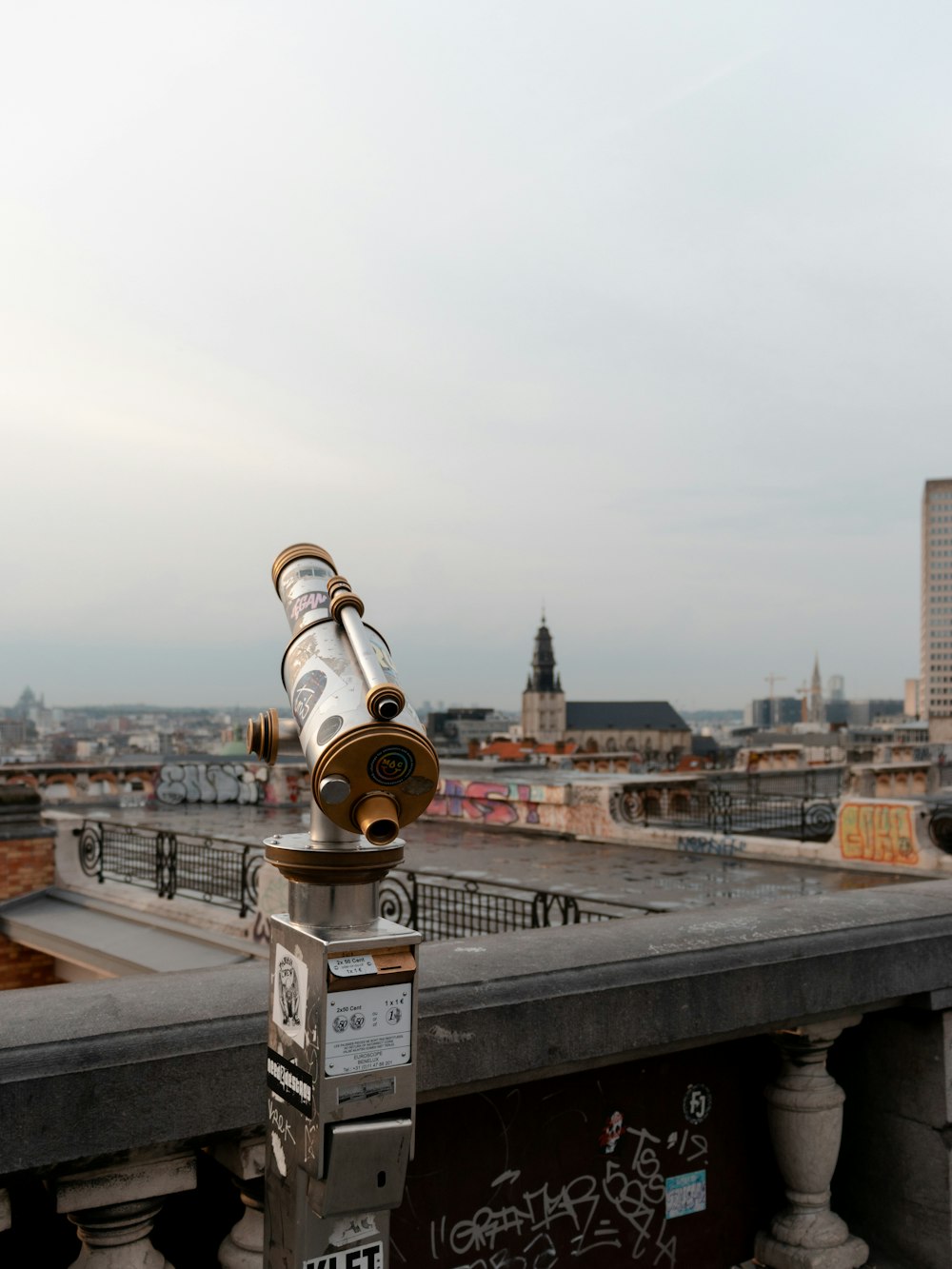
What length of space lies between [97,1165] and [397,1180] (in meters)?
0.83

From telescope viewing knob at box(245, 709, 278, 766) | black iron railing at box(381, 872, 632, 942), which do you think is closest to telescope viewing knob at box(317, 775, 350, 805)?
telescope viewing knob at box(245, 709, 278, 766)

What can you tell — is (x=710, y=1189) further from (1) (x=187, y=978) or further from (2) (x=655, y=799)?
(2) (x=655, y=799)

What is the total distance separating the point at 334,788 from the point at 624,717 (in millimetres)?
185162

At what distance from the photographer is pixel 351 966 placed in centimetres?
228

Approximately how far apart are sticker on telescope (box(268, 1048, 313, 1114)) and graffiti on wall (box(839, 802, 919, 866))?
48.7ft

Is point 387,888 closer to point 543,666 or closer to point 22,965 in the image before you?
point 22,965

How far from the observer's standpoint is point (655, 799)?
24625 millimetres

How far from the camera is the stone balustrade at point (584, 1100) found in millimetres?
2629

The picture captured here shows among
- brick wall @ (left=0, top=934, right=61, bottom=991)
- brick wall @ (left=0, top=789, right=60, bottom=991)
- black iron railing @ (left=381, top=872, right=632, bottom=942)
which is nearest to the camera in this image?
black iron railing @ (left=381, top=872, right=632, bottom=942)

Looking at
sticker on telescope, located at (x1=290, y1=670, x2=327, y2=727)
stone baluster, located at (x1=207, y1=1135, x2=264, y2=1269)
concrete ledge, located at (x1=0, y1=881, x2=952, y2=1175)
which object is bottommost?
stone baluster, located at (x1=207, y1=1135, x2=264, y2=1269)

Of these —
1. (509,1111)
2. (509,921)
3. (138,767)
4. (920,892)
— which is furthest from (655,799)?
(509,1111)

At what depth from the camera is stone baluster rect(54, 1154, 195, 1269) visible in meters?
2.60

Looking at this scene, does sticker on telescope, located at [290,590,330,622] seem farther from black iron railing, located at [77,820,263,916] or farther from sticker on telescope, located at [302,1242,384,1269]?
black iron railing, located at [77,820,263,916]

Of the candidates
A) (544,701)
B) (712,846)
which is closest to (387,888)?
(712,846)
